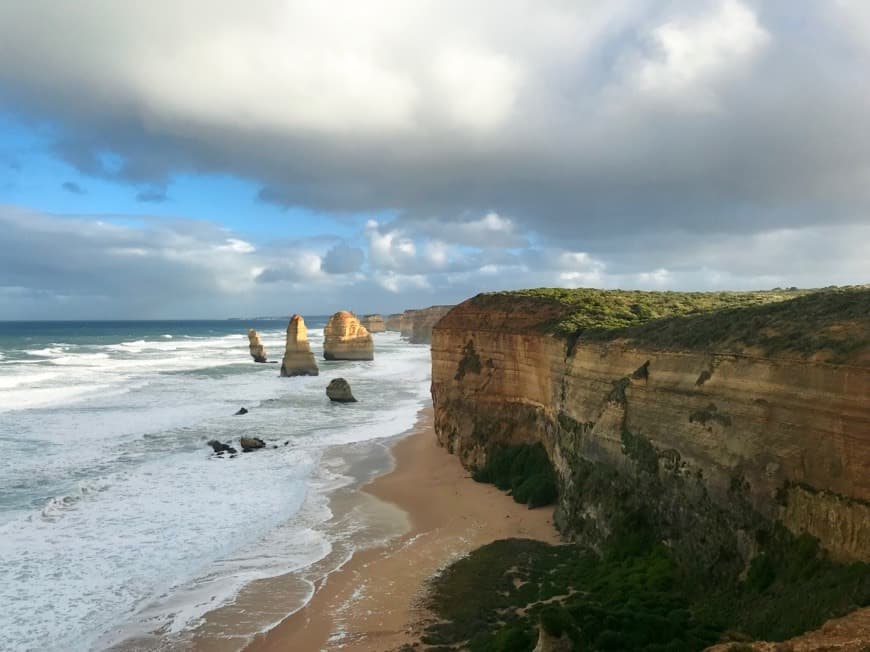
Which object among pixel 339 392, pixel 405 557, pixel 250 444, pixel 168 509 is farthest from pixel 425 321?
pixel 405 557

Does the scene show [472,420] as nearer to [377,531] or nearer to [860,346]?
[377,531]

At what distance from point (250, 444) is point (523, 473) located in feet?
48.9

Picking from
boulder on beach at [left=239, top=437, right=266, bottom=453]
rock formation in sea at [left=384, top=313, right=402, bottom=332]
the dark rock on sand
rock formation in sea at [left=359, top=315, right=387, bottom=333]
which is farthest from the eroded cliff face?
rock formation in sea at [left=384, top=313, right=402, bottom=332]

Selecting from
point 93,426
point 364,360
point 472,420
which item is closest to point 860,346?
point 472,420

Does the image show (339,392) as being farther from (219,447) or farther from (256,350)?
(256,350)

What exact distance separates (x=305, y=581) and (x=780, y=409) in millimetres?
11513

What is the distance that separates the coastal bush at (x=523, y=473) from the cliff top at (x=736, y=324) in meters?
4.63

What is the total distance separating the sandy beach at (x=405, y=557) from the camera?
12559 mm

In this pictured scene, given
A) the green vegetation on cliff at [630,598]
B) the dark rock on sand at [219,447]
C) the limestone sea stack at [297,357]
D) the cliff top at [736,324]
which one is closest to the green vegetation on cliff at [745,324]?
the cliff top at [736,324]

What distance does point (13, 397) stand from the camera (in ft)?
151

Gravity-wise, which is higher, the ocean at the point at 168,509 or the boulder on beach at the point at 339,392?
the boulder on beach at the point at 339,392

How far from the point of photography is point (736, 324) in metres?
13.8

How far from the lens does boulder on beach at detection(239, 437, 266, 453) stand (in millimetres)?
30094

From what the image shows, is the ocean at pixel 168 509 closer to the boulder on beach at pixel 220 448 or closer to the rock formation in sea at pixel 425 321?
the boulder on beach at pixel 220 448
